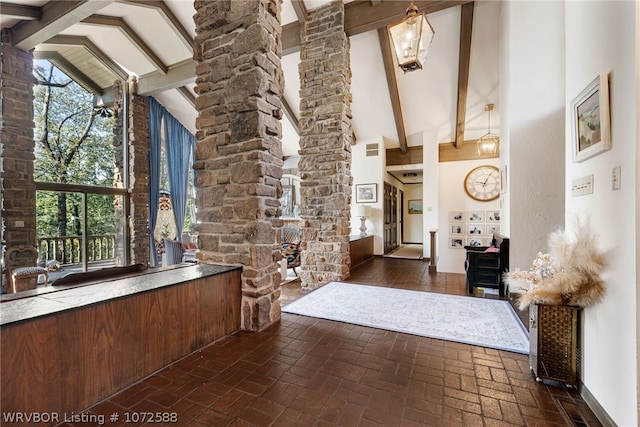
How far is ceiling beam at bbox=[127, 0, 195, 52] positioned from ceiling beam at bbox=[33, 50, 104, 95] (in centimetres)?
255

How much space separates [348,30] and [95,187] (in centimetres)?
637

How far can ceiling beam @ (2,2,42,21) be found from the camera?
405 centimetres

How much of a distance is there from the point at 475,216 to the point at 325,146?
4280mm

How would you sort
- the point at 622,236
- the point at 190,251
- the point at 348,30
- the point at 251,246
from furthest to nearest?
the point at 190,251 < the point at 348,30 < the point at 251,246 < the point at 622,236

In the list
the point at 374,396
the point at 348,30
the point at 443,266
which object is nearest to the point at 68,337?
the point at 374,396

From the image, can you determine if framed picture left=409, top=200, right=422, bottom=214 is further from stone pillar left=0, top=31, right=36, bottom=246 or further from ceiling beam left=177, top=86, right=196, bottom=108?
stone pillar left=0, top=31, right=36, bottom=246

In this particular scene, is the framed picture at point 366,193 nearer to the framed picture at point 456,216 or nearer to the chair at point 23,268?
the framed picture at point 456,216

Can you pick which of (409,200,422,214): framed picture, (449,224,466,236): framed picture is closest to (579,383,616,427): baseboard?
(449,224,466,236): framed picture

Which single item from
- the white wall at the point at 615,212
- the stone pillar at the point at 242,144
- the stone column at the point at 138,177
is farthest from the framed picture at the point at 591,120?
the stone column at the point at 138,177

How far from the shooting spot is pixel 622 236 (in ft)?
4.32

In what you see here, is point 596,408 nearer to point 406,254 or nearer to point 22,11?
point 406,254

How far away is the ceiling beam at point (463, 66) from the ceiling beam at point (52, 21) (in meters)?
5.46

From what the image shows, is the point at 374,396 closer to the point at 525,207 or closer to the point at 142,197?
Result: the point at 525,207

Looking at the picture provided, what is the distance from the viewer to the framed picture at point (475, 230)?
641 cm
